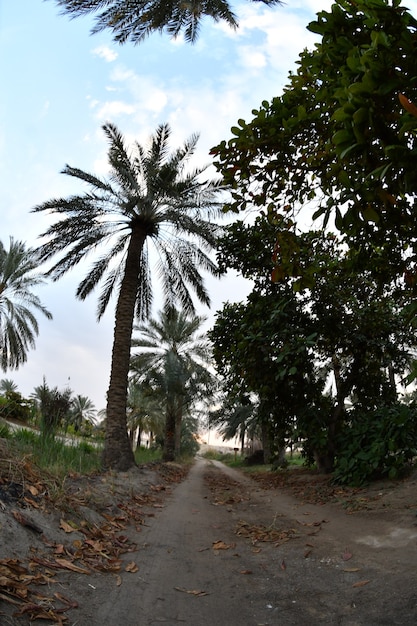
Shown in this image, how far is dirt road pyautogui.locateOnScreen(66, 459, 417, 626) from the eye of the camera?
2436 mm

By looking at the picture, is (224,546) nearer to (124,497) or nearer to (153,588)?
(153,588)

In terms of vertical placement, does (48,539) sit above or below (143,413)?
below

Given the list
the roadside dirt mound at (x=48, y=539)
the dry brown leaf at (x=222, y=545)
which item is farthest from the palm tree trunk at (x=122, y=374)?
the dry brown leaf at (x=222, y=545)

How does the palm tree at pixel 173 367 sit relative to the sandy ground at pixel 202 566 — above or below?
above

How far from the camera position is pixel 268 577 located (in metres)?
3.22

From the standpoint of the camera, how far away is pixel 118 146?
39.1 feet

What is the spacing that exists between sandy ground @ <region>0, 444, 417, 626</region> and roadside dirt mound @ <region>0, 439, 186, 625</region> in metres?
0.01

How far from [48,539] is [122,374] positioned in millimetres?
7630

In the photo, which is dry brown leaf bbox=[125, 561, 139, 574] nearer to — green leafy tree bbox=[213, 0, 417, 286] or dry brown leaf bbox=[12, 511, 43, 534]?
dry brown leaf bbox=[12, 511, 43, 534]

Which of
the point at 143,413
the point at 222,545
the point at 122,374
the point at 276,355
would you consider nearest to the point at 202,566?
the point at 222,545

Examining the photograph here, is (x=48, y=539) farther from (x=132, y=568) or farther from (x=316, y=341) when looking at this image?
(x=316, y=341)

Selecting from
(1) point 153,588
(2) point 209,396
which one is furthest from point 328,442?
(2) point 209,396

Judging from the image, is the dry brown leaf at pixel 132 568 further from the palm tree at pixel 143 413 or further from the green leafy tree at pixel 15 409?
the palm tree at pixel 143 413

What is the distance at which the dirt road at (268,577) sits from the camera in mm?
2436
